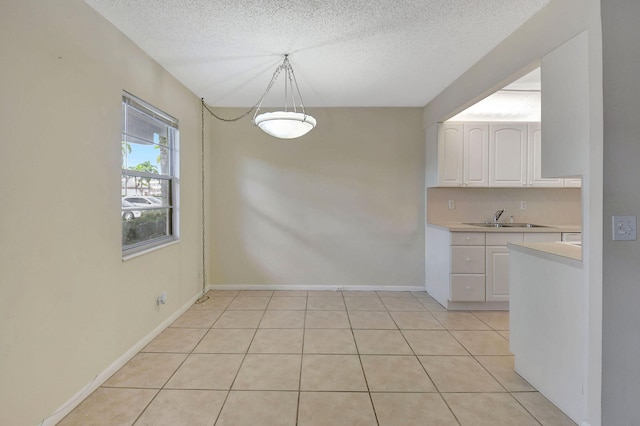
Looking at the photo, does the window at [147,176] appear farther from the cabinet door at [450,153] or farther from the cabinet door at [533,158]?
the cabinet door at [533,158]

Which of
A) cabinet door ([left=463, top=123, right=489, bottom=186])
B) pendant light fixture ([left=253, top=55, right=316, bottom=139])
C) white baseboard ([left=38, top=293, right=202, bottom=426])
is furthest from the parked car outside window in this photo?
cabinet door ([left=463, top=123, right=489, bottom=186])

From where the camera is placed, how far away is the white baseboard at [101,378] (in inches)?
64.2

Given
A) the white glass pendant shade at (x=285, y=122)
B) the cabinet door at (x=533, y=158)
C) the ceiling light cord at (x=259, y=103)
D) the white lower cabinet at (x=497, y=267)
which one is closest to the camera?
the white glass pendant shade at (x=285, y=122)

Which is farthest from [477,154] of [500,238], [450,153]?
[500,238]

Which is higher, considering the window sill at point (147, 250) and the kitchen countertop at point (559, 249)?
the kitchen countertop at point (559, 249)

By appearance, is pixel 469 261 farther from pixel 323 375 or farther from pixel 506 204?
pixel 323 375

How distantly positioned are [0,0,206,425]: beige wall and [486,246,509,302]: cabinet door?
11.4 feet

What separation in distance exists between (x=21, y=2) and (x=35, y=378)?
6.17 feet

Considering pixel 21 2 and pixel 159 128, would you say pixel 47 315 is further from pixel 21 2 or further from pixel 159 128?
pixel 159 128

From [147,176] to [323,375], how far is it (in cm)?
226

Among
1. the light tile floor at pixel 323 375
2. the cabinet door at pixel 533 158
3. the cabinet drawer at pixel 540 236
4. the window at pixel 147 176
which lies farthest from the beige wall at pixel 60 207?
the cabinet door at pixel 533 158

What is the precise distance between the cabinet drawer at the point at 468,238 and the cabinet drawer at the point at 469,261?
0.04m

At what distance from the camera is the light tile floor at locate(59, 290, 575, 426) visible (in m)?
1.69

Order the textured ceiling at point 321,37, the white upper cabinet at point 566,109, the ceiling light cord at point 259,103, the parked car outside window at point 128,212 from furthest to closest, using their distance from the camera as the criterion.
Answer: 1. the ceiling light cord at point 259,103
2. the parked car outside window at point 128,212
3. the textured ceiling at point 321,37
4. the white upper cabinet at point 566,109
